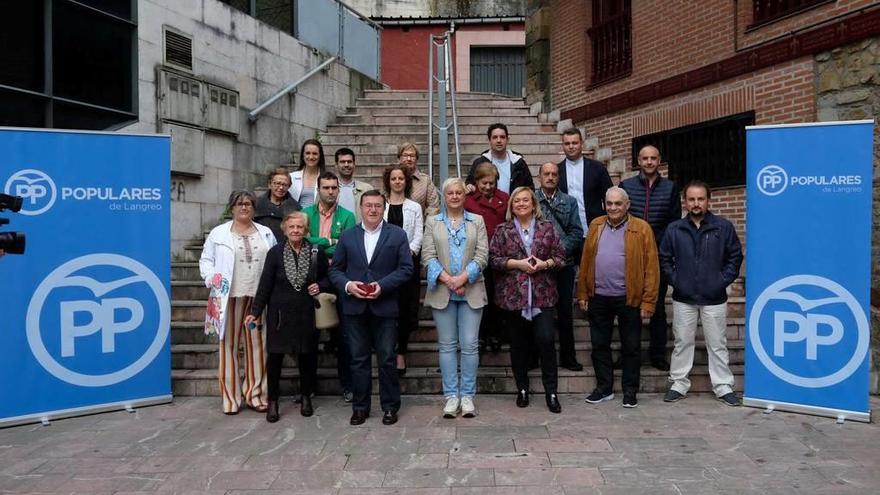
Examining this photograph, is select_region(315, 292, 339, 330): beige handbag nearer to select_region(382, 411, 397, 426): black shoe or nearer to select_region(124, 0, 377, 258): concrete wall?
select_region(382, 411, 397, 426): black shoe

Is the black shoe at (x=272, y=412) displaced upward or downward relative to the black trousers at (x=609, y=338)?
downward

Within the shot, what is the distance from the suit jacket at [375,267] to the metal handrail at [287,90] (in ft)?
18.0

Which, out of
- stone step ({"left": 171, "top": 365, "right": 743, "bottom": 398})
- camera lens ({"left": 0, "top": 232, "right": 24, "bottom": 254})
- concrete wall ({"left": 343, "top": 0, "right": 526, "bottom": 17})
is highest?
concrete wall ({"left": 343, "top": 0, "right": 526, "bottom": 17})

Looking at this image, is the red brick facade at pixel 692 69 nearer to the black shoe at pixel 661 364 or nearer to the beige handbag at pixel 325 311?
the black shoe at pixel 661 364

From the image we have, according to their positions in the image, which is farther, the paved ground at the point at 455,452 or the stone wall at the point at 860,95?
the stone wall at the point at 860,95

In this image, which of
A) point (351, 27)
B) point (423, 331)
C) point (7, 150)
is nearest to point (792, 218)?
point (423, 331)

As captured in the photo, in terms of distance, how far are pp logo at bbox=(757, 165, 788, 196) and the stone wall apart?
156 centimetres

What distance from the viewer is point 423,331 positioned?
261 inches

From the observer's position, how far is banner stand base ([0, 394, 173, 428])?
5145mm

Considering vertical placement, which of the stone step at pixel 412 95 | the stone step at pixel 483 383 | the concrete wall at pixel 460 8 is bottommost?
the stone step at pixel 483 383

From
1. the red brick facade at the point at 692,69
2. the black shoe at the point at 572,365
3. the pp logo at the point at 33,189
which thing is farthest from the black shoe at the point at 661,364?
the pp logo at the point at 33,189

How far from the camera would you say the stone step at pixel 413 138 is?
36.4ft

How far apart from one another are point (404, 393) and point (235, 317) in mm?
1602

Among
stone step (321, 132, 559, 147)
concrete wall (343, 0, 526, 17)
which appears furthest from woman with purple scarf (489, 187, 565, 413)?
concrete wall (343, 0, 526, 17)
